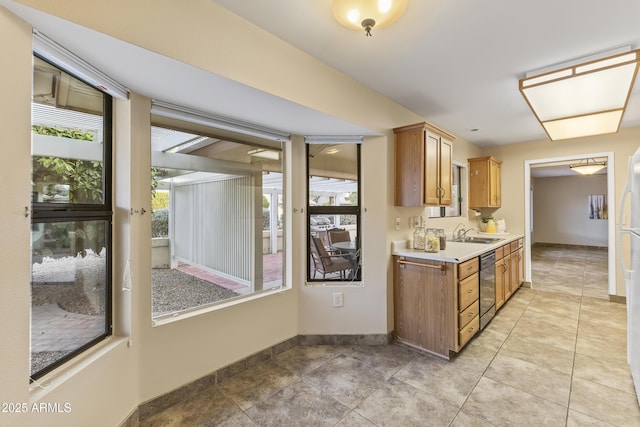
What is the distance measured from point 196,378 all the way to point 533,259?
792 centimetres

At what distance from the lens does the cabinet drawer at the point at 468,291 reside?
2492 mm

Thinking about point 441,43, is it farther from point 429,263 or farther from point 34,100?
point 34,100

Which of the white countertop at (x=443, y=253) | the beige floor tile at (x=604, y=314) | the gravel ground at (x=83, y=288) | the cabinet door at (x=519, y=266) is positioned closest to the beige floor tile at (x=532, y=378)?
the white countertop at (x=443, y=253)

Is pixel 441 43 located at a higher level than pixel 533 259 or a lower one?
higher

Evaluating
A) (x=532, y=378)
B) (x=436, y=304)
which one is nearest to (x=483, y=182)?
(x=436, y=304)

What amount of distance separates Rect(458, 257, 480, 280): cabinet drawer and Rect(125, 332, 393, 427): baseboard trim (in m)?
0.93

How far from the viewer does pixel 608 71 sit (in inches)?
76.7

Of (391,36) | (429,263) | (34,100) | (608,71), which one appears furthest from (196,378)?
(608,71)

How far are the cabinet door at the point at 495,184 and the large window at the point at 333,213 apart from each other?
2.88 metres

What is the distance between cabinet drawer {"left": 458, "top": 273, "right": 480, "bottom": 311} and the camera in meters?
2.49

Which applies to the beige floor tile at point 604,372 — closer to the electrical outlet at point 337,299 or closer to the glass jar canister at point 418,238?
the glass jar canister at point 418,238

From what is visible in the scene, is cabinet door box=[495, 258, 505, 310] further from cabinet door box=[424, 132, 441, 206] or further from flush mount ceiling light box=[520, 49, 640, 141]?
flush mount ceiling light box=[520, 49, 640, 141]

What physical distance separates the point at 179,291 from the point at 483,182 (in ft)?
15.0

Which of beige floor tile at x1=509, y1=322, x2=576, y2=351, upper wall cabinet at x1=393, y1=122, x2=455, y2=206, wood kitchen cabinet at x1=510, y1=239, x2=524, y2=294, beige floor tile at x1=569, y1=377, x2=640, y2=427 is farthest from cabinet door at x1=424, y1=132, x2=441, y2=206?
wood kitchen cabinet at x1=510, y1=239, x2=524, y2=294
